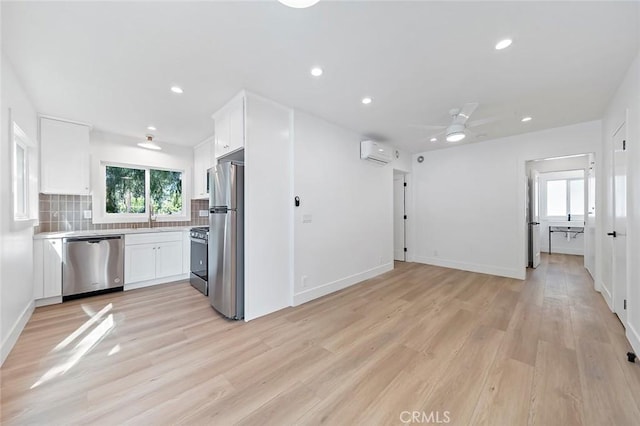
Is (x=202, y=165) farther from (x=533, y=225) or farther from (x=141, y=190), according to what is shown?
(x=533, y=225)

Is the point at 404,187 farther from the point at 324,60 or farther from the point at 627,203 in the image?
the point at 324,60

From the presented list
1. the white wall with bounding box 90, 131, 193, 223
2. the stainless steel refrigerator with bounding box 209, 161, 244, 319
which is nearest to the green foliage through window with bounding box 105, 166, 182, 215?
the white wall with bounding box 90, 131, 193, 223

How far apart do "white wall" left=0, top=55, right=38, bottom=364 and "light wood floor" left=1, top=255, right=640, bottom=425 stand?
8.0 inches

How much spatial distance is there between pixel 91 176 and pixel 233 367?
408cm

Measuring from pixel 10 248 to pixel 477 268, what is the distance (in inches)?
258

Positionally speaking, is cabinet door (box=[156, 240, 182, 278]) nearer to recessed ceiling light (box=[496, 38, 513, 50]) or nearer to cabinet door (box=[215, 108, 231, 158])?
cabinet door (box=[215, 108, 231, 158])

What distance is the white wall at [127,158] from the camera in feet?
13.1

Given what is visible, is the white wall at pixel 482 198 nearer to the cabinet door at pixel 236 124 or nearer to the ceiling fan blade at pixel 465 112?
the ceiling fan blade at pixel 465 112

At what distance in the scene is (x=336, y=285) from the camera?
3746 millimetres

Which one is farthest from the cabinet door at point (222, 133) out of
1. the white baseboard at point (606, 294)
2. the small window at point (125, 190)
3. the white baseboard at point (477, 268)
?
the white baseboard at point (606, 294)

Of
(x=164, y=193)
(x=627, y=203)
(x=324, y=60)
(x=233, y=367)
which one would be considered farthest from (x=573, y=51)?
(x=164, y=193)

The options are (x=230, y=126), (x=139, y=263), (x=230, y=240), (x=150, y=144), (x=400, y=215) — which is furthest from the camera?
(x=400, y=215)

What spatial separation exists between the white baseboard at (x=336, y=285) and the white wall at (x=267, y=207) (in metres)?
0.18

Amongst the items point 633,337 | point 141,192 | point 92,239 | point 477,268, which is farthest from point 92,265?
point 477,268
